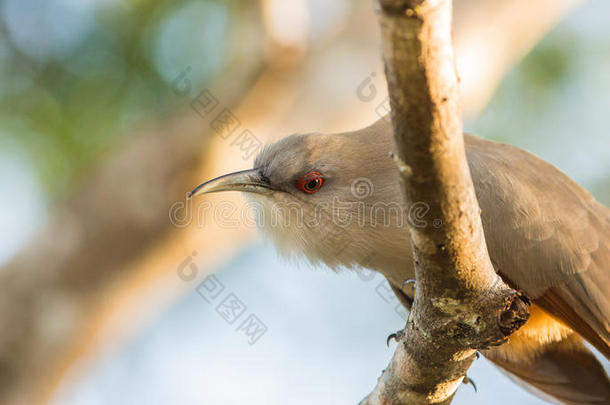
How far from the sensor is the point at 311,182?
12.4ft

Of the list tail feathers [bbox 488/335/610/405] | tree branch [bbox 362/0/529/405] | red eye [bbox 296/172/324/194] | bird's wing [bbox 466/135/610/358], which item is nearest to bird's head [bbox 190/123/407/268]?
red eye [bbox 296/172/324/194]

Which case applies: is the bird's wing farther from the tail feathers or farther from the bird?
the tail feathers

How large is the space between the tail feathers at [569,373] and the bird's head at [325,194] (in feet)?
5.21

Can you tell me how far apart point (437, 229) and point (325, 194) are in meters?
1.56

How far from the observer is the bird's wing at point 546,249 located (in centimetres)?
374

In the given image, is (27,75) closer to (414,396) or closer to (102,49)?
(102,49)

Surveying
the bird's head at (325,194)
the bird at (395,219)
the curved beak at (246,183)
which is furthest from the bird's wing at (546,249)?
the curved beak at (246,183)

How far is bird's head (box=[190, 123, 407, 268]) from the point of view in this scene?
12.1 ft

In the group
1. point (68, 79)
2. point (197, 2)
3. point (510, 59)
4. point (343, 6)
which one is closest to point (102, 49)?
point (68, 79)

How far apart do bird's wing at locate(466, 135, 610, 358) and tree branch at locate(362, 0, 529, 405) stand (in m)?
0.94

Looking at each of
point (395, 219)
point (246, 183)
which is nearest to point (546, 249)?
point (395, 219)

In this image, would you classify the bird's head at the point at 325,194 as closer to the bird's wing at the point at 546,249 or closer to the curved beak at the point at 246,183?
the curved beak at the point at 246,183

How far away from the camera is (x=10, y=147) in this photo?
23.1 feet

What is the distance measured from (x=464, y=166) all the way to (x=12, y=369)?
5575 mm
